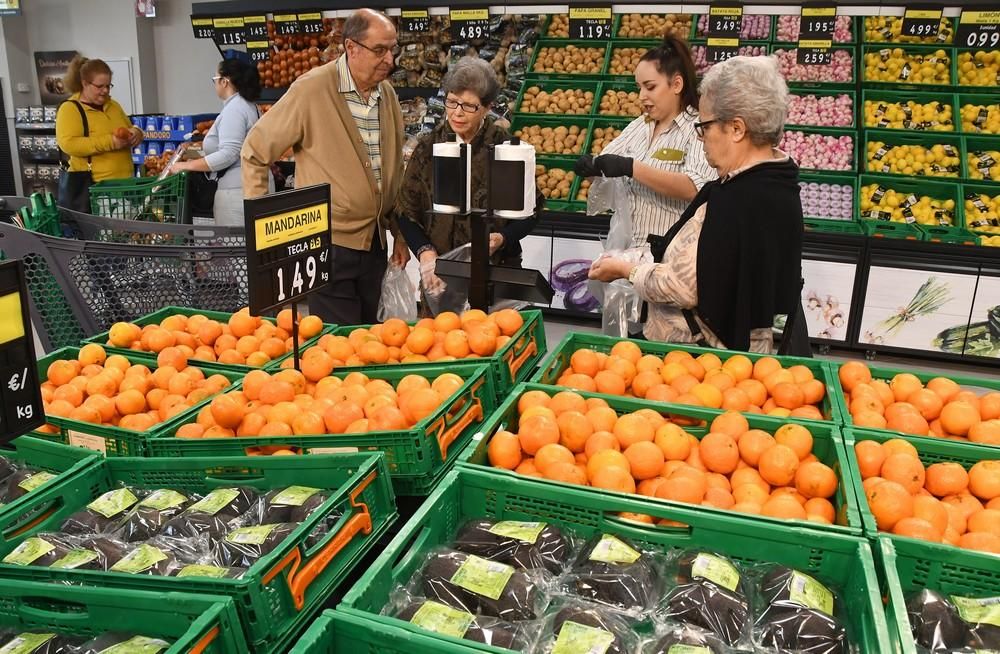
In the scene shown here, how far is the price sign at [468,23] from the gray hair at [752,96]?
3.33 metres

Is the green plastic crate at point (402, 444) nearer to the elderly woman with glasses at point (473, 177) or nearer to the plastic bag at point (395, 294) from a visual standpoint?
the elderly woman with glasses at point (473, 177)

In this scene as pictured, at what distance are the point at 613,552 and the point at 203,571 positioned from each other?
2.30 ft

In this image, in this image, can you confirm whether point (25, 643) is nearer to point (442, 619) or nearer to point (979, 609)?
point (442, 619)

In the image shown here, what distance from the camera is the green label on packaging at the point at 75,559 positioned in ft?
4.35

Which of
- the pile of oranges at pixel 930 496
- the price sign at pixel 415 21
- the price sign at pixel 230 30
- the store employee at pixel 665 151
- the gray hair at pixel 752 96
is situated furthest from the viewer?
the price sign at pixel 230 30

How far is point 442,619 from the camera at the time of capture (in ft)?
3.74

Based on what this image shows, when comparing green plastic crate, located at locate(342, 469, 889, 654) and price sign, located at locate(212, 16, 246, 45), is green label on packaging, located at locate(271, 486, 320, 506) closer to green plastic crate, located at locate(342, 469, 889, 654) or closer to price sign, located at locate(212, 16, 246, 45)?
green plastic crate, located at locate(342, 469, 889, 654)

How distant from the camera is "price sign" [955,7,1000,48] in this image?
4.70m

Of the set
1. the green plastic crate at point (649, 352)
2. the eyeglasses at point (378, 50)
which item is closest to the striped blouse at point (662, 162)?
the green plastic crate at point (649, 352)

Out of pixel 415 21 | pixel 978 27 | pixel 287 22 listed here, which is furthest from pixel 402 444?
pixel 287 22

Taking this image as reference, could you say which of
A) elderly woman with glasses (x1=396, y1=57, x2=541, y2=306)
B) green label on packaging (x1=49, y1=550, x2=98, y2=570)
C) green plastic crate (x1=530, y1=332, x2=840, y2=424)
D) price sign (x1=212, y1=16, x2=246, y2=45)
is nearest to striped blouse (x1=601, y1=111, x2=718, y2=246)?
elderly woman with glasses (x1=396, y1=57, x2=541, y2=306)

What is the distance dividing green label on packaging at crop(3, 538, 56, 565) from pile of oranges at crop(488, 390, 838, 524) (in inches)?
34.6

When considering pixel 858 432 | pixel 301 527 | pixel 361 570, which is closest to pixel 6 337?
pixel 301 527

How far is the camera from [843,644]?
1.13 metres
